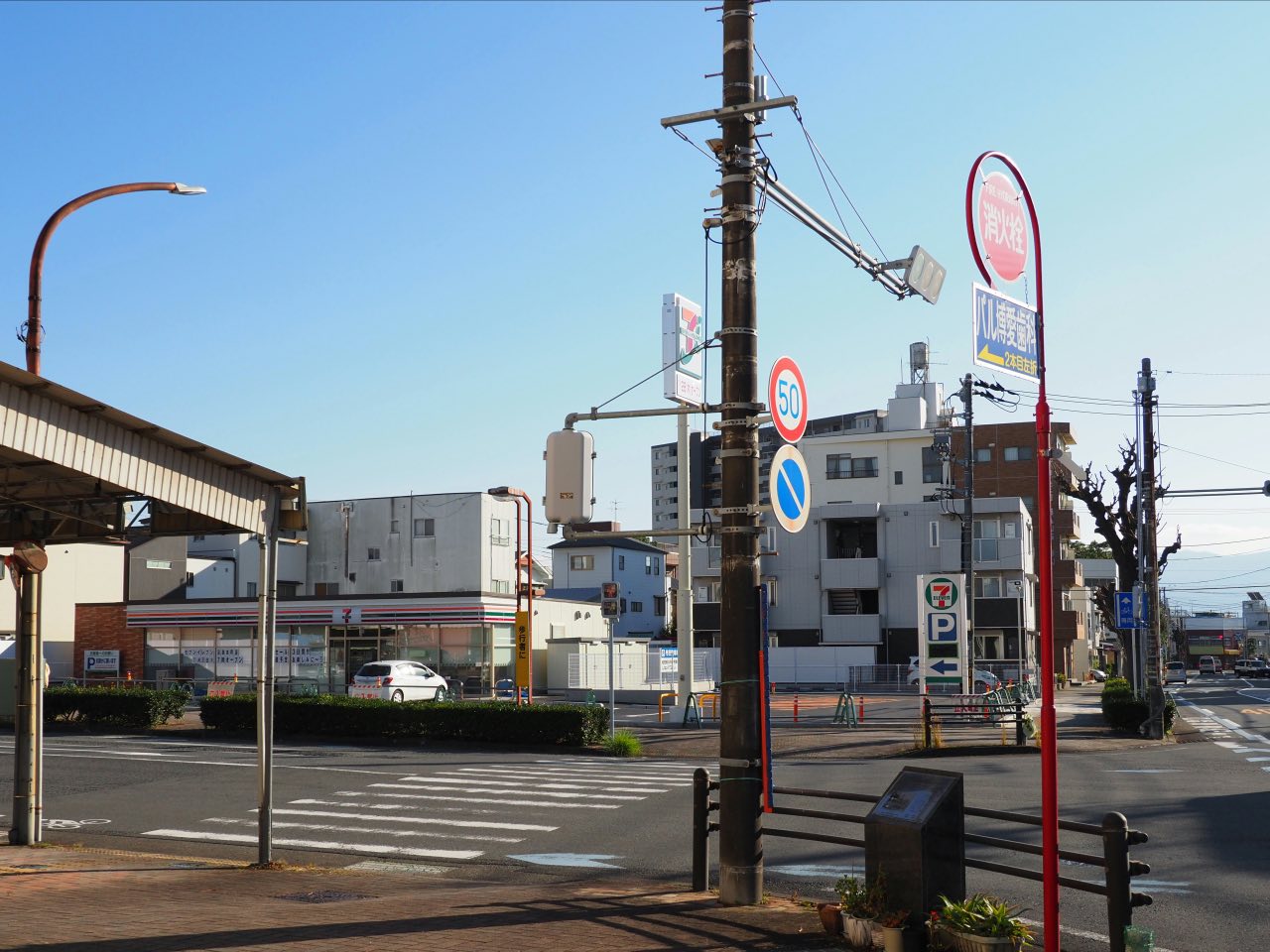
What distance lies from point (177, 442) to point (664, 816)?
8.36m

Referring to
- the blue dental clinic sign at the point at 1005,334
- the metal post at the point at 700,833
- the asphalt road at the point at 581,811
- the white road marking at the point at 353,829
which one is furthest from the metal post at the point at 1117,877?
the white road marking at the point at 353,829

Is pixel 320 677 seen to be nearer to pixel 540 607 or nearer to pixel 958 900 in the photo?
pixel 540 607

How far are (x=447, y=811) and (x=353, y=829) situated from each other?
1858 mm

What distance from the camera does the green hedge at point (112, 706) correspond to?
110 ft

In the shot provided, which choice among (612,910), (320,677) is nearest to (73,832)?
(612,910)

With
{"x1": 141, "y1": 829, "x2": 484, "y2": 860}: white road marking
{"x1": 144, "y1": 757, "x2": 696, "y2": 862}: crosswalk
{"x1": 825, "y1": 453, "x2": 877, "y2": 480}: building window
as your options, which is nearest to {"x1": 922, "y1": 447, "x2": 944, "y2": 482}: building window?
{"x1": 825, "y1": 453, "x2": 877, "y2": 480}: building window

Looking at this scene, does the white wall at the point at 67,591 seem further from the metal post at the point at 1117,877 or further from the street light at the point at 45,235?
the metal post at the point at 1117,877

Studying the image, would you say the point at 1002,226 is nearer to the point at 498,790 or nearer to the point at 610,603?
the point at 498,790

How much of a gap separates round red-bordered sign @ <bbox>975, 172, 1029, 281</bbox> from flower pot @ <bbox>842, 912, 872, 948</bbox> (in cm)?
449

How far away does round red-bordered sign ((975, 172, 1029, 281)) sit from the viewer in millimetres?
7066

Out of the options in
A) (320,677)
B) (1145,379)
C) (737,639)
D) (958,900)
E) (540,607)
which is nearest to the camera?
(958,900)

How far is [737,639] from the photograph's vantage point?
9625 millimetres

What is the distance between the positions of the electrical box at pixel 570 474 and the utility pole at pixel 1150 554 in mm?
24816

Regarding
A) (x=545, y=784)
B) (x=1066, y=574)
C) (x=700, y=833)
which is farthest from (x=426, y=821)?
(x=1066, y=574)
